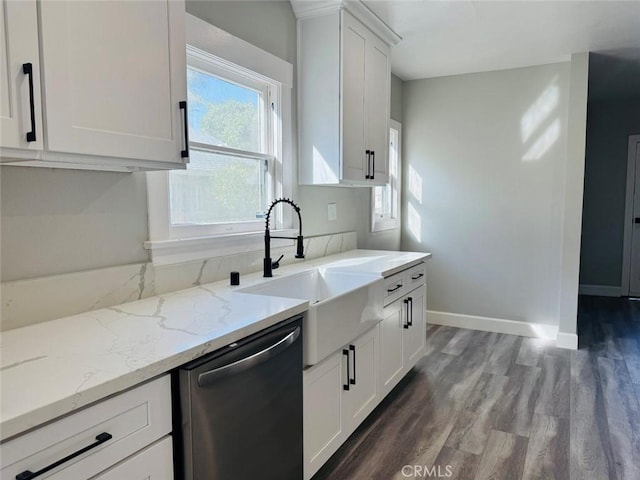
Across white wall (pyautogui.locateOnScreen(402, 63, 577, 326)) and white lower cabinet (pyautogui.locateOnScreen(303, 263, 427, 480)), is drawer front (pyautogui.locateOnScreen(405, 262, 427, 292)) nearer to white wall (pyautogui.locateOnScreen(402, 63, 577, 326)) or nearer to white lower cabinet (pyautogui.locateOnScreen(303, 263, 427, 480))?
white lower cabinet (pyautogui.locateOnScreen(303, 263, 427, 480))

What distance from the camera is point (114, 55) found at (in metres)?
1.26

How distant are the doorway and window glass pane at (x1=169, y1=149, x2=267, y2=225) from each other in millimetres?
5312

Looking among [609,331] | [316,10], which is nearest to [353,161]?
[316,10]

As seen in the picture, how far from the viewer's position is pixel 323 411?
6.21 ft

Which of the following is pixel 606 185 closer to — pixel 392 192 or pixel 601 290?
pixel 601 290

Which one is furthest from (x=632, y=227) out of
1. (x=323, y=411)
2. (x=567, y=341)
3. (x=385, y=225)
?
(x=323, y=411)

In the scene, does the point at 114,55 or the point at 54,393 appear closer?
the point at 54,393

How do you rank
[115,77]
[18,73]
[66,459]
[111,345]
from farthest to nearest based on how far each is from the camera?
1. [115,77]
2. [111,345]
3. [18,73]
4. [66,459]

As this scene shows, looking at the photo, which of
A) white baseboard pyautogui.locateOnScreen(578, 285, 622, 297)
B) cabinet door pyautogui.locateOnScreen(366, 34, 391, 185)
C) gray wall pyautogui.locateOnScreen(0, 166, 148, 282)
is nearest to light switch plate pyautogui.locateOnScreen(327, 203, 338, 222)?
cabinet door pyautogui.locateOnScreen(366, 34, 391, 185)

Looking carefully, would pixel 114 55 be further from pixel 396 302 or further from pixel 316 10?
pixel 396 302

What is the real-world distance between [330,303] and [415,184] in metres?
3.02

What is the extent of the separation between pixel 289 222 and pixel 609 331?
352cm

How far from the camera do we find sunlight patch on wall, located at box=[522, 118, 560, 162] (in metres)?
3.88

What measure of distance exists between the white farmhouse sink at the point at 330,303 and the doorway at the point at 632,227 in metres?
4.98
